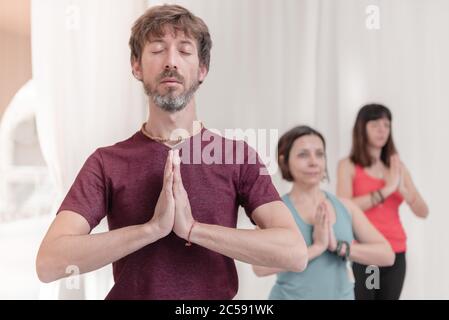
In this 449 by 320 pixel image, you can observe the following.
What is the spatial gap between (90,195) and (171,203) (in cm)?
15

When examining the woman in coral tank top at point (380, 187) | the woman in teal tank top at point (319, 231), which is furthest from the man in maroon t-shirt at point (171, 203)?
the woman in coral tank top at point (380, 187)


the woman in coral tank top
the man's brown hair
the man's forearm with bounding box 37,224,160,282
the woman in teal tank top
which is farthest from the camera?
the woman in coral tank top

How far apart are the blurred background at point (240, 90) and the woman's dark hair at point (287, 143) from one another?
0.05 metres

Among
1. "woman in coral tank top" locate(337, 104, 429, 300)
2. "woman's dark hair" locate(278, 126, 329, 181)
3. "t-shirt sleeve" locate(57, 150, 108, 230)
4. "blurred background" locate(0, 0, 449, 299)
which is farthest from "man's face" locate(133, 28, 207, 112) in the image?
"woman in coral tank top" locate(337, 104, 429, 300)

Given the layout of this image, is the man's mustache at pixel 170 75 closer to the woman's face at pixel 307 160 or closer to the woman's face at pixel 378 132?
the woman's face at pixel 307 160

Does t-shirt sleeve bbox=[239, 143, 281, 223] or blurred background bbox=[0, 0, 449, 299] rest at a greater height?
blurred background bbox=[0, 0, 449, 299]

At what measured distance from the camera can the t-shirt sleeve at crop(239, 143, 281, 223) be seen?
2.72ft

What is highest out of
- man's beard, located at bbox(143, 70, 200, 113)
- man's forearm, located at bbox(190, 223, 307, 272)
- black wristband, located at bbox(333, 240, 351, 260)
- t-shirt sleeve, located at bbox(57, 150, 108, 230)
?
man's beard, located at bbox(143, 70, 200, 113)

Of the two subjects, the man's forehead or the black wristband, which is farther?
the black wristband

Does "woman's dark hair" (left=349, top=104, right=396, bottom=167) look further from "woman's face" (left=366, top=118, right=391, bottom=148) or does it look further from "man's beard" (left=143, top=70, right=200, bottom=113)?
"man's beard" (left=143, top=70, right=200, bottom=113)

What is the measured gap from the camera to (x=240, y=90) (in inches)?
62.9

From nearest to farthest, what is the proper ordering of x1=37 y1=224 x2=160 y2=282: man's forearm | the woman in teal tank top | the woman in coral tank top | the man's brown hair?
x1=37 y1=224 x2=160 y2=282: man's forearm < the man's brown hair < the woman in teal tank top < the woman in coral tank top
